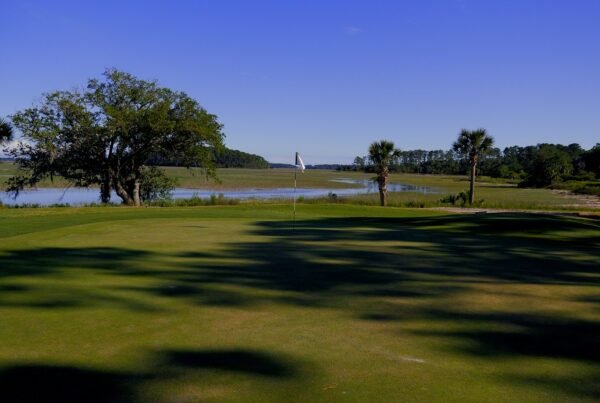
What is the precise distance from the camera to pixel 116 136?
33875 millimetres

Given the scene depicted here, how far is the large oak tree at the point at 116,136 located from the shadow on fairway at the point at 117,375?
2962 cm

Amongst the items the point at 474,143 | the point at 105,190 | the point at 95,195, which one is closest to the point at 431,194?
the point at 474,143

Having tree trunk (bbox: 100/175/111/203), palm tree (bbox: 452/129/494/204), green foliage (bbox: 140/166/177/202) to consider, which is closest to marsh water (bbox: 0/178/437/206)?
green foliage (bbox: 140/166/177/202)

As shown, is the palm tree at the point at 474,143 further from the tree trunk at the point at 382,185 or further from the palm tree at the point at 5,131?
the palm tree at the point at 5,131

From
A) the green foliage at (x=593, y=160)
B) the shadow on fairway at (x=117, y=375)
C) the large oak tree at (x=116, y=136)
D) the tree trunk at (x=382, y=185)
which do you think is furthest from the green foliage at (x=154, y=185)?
the green foliage at (x=593, y=160)

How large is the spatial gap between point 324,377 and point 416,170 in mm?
164378

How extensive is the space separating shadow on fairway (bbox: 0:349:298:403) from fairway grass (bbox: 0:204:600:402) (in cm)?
2

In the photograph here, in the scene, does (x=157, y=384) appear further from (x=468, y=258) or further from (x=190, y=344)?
(x=468, y=258)

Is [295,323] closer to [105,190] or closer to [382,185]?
[105,190]

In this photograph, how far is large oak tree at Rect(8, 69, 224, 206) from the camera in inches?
1302

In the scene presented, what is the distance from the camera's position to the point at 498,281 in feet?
28.5

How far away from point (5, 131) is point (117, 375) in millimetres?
29713

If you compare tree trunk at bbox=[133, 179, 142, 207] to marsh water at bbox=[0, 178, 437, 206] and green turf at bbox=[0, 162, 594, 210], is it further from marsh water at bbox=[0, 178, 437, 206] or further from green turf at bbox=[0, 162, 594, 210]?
green turf at bbox=[0, 162, 594, 210]

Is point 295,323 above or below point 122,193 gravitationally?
below
